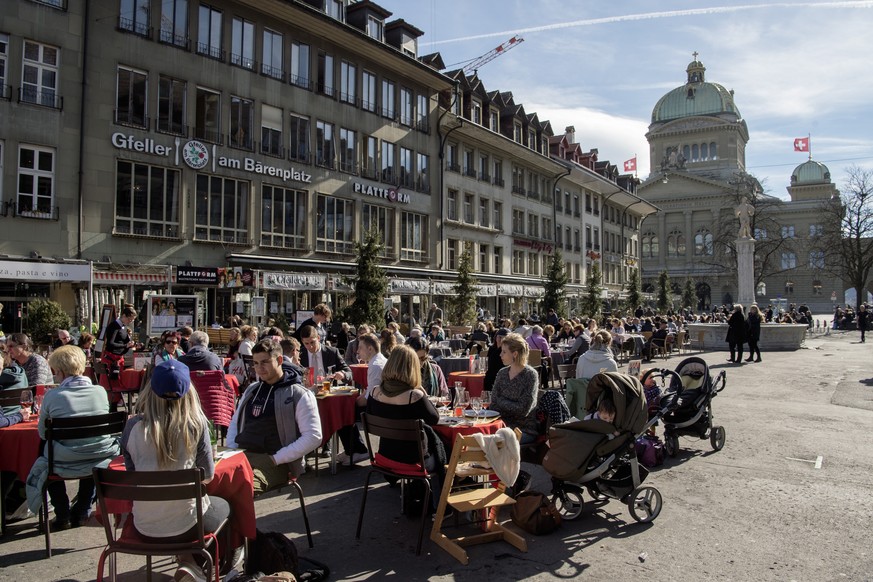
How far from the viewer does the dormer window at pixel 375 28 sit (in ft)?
99.8

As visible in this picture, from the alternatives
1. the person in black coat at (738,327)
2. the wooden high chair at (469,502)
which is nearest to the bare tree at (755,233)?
the person in black coat at (738,327)

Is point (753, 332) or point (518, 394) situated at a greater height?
point (753, 332)

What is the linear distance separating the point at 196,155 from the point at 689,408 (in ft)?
67.3

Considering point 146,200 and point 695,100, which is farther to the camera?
point 695,100

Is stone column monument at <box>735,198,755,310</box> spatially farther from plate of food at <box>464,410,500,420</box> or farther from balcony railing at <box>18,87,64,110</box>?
balcony railing at <box>18,87,64,110</box>

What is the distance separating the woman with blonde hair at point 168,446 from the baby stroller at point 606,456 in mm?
3231

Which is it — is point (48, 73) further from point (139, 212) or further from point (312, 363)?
point (312, 363)

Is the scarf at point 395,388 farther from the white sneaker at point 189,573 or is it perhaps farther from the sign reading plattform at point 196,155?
the sign reading plattform at point 196,155

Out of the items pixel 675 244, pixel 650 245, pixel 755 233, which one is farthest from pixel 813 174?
pixel 755 233

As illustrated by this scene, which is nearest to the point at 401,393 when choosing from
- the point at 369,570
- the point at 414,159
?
the point at 369,570

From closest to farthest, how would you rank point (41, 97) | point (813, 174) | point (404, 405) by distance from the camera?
point (404, 405), point (41, 97), point (813, 174)

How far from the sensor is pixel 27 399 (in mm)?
6223

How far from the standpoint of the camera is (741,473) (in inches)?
297

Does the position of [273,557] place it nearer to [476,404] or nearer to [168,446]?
[168,446]
